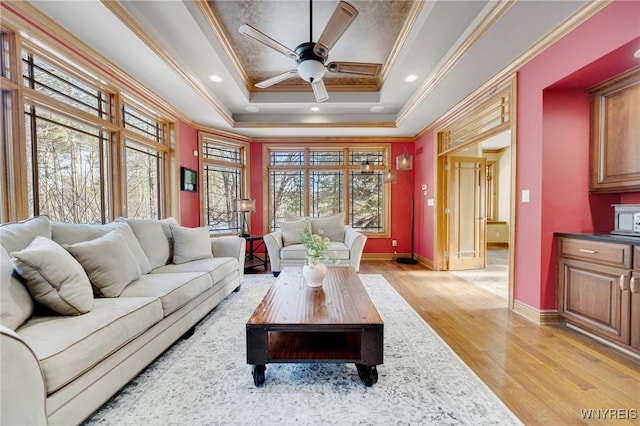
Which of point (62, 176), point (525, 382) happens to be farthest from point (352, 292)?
point (62, 176)

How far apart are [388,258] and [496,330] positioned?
3.21 m

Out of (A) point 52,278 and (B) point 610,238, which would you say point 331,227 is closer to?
(B) point 610,238

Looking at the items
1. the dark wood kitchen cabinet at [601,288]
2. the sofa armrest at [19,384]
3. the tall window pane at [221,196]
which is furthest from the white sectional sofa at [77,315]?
the dark wood kitchen cabinet at [601,288]

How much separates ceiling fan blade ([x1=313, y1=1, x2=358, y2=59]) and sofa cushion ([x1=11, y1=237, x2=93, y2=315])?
Result: 2349 mm

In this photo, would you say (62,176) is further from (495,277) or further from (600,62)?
(495,277)

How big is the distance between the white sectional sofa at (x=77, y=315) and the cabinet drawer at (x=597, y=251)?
335cm

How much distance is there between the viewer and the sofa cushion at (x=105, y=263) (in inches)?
70.6

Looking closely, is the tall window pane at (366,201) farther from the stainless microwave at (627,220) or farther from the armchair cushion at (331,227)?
the stainless microwave at (627,220)

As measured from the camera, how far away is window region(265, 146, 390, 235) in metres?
5.59

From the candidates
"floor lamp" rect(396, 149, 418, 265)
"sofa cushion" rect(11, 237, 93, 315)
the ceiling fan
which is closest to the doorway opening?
"floor lamp" rect(396, 149, 418, 265)

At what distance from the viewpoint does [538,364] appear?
6.03 ft

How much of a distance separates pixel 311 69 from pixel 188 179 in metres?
3.04

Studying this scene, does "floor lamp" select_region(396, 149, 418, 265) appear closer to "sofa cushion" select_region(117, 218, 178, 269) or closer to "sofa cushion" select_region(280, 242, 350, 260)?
"sofa cushion" select_region(280, 242, 350, 260)

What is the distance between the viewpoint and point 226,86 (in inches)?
145
